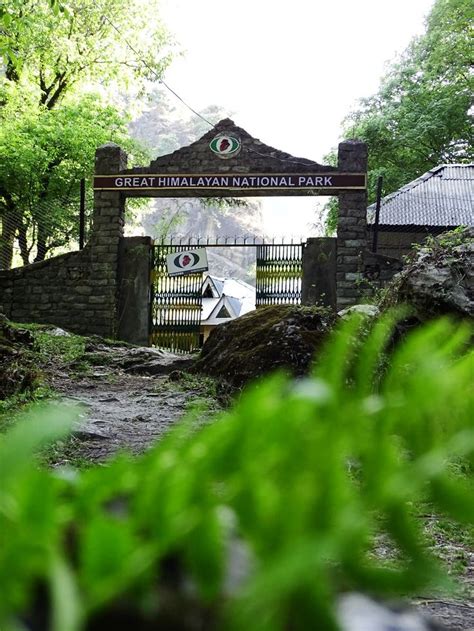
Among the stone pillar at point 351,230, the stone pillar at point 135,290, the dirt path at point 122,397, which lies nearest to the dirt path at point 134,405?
the dirt path at point 122,397

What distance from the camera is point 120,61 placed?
76.2ft

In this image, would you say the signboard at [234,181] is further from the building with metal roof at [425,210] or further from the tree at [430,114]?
the tree at [430,114]

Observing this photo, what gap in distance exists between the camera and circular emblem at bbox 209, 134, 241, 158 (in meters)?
12.7

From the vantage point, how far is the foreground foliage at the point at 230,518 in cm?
21

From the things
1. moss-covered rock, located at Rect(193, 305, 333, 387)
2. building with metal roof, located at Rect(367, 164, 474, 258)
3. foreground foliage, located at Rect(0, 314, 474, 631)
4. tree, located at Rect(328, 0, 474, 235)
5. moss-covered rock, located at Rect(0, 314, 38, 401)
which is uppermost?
tree, located at Rect(328, 0, 474, 235)

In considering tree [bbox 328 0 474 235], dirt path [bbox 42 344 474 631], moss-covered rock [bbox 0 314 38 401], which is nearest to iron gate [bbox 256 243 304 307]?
dirt path [bbox 42 344 474 631]

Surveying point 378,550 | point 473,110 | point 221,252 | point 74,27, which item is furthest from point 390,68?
point 221,252

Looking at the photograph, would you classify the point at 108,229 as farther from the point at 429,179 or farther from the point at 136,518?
the point at 136,518

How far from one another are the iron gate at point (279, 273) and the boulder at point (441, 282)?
7.75m

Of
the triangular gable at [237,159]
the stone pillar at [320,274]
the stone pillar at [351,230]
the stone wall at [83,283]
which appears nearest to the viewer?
the stone pillar at [351,230]

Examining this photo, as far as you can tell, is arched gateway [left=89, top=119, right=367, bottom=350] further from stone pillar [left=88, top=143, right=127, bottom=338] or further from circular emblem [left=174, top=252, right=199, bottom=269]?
circular emblem [left=174, top=252, right=199, bottom=269]

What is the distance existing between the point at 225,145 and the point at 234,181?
75cm

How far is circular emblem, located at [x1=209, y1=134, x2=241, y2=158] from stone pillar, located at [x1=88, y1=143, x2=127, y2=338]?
1.93 m

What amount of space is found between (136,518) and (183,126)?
86492 millimetres
